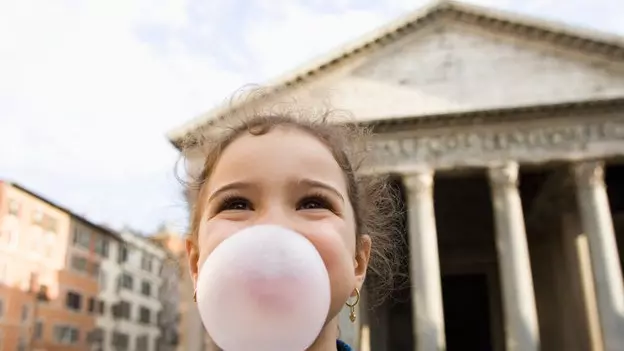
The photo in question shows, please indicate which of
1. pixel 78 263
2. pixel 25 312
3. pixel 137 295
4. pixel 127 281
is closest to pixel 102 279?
pixel 78 263

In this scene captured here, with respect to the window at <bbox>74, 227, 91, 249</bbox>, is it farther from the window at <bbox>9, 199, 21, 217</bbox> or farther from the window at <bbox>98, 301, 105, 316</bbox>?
the window at <bbox>9, 199, 21, 217</bbox>

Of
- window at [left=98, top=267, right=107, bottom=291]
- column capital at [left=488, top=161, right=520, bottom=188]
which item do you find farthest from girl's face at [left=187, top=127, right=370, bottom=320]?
window at [left=98, top=267, right=107, bottom=291]

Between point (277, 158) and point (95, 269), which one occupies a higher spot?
point (95, 269)

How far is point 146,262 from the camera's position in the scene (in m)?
50.8

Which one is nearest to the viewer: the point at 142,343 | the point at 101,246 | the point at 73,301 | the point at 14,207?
the point at 14,207

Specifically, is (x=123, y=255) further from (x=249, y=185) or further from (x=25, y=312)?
(x=249, y=185)

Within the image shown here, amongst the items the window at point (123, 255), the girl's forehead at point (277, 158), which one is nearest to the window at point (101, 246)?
the window at point (123, 255)

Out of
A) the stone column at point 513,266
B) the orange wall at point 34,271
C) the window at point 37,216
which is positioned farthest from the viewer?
the window at point 37,216

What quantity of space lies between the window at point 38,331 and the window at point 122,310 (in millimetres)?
9647

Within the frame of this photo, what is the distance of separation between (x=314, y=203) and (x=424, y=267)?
14219mm

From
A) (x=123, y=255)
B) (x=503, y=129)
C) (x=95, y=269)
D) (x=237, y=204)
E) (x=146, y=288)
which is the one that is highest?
(x=123, y=255)

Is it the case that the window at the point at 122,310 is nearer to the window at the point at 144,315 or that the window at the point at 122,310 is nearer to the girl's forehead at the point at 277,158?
the window at the point at 144,315

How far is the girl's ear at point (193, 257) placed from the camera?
75.5 inches

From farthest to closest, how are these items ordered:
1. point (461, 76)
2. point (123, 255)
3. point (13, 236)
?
point (123, 255) → point (13, 236) → point (461, 76)
